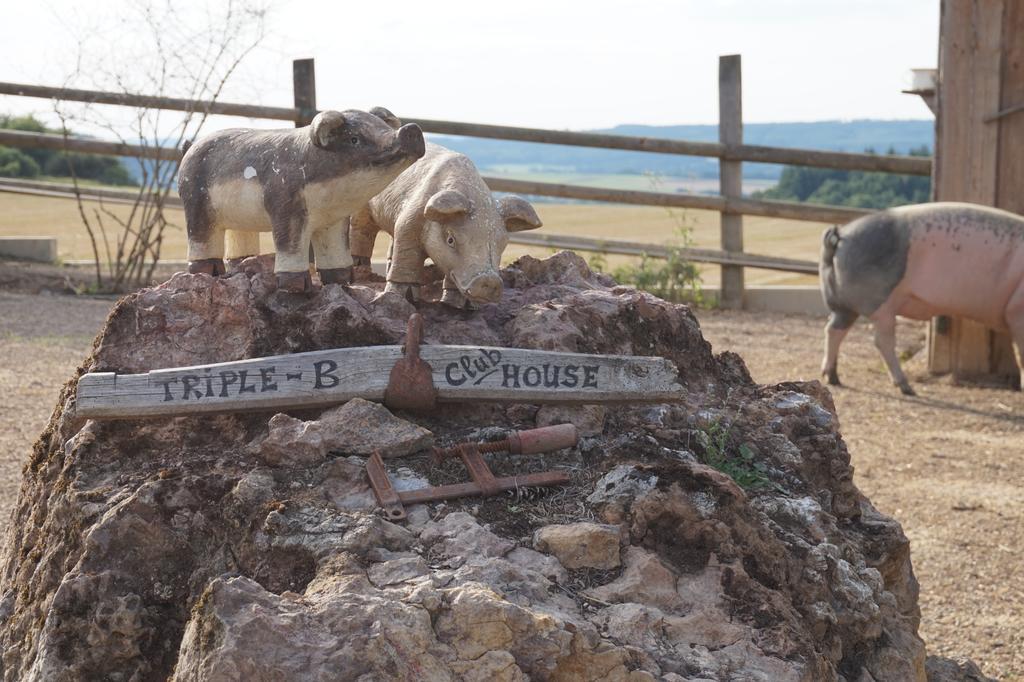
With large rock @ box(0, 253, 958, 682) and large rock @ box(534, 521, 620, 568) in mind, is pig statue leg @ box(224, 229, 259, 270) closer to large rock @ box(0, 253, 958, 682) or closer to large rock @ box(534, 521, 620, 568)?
large rock @ box(0, 253, 958, 682)

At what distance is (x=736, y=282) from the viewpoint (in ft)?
31.8

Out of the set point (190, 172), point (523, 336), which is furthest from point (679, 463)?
point (190, 172)

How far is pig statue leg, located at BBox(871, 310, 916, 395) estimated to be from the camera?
701cm

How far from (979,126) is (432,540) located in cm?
596

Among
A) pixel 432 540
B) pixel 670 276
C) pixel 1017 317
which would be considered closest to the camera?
pixel 432 540

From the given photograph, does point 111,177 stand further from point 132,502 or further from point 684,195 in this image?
point 132,502

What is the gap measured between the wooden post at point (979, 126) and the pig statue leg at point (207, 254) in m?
5.43

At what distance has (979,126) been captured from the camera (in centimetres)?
718

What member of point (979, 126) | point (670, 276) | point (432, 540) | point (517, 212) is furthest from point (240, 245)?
point (670, 276)

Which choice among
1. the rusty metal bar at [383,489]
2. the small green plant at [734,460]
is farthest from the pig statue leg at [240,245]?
the small green plant at [734,460]

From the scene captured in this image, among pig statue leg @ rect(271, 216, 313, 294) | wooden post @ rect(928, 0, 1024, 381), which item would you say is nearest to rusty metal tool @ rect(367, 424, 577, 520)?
pig statue leg @ rect(271, 216, 313, 294)

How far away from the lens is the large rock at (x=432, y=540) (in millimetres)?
2086

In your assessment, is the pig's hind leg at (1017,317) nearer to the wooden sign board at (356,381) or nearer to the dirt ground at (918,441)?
the dirt ground at (918,441)

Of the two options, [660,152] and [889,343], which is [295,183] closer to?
[889,343]
